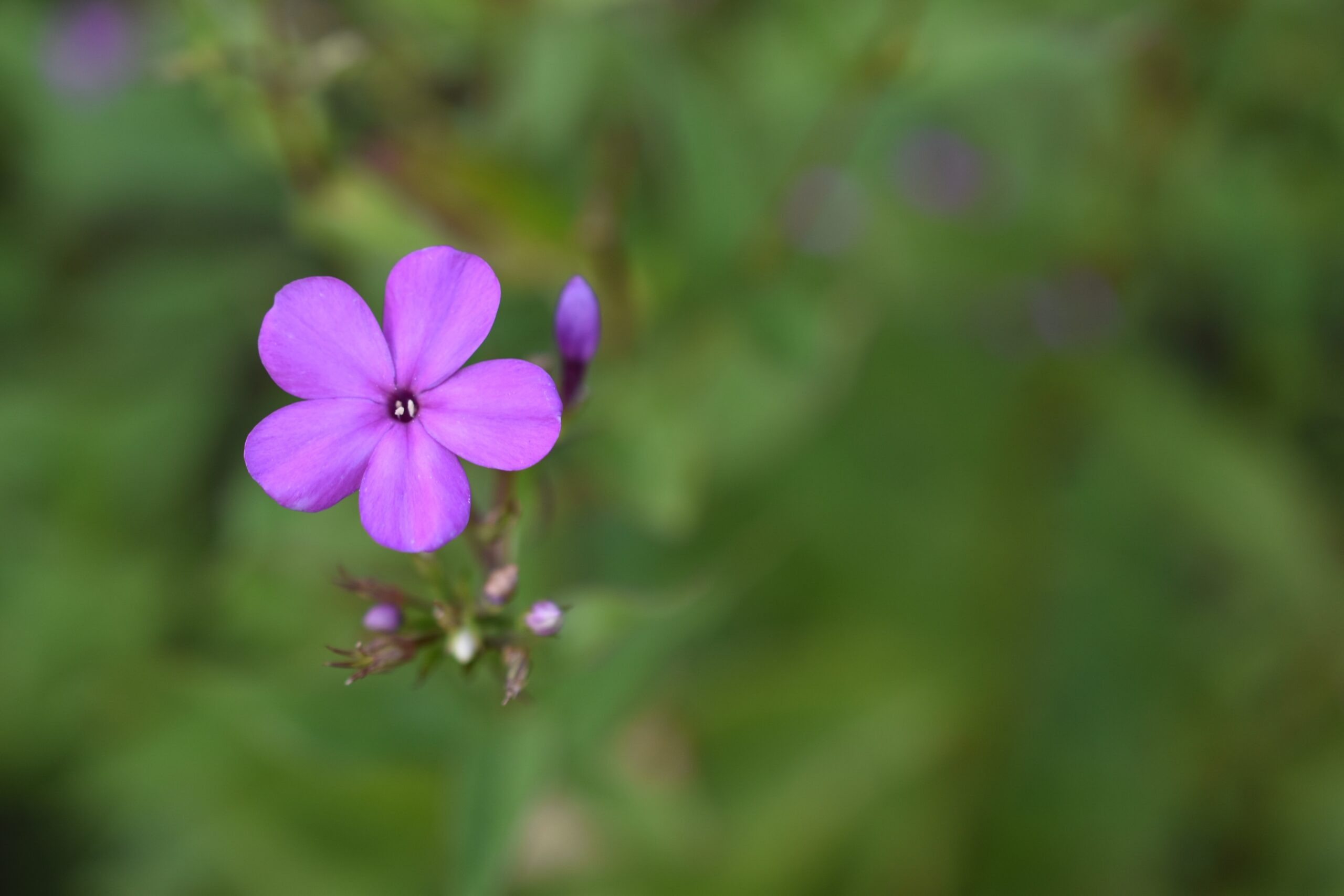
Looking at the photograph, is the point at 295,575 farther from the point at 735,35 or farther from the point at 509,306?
the point at 735,35

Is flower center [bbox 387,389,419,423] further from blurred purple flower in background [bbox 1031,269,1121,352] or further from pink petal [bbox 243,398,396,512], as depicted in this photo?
blurred purple flower in background [bbox 1031,269,1121,352]

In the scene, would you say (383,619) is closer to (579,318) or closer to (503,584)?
(503,584)

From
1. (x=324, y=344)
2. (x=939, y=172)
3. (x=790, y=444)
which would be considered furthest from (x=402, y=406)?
(x=939, y=172)

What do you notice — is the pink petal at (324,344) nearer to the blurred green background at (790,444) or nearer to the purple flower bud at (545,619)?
the purple flower bud at (545,619)

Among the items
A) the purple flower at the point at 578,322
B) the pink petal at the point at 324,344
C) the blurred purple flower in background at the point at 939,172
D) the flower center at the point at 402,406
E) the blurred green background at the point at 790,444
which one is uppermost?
the blurred purple flower in background at the point at 939,172

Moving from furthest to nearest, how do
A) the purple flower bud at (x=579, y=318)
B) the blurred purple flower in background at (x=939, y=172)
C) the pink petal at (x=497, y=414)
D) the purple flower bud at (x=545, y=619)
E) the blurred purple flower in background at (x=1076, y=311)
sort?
the blurred purple flower in background at (x=939, y=172)
the blurred purple flower in background at (x=1076, y=311)
the purple flower bud at (x=579, y=318)
the purple flower bud at (x=545, y=619)
the pink petal at (x=497, y=414)

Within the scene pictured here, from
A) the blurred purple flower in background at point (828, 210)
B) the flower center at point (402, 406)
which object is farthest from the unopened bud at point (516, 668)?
the blurred purple flower in background at point (828, 210)
